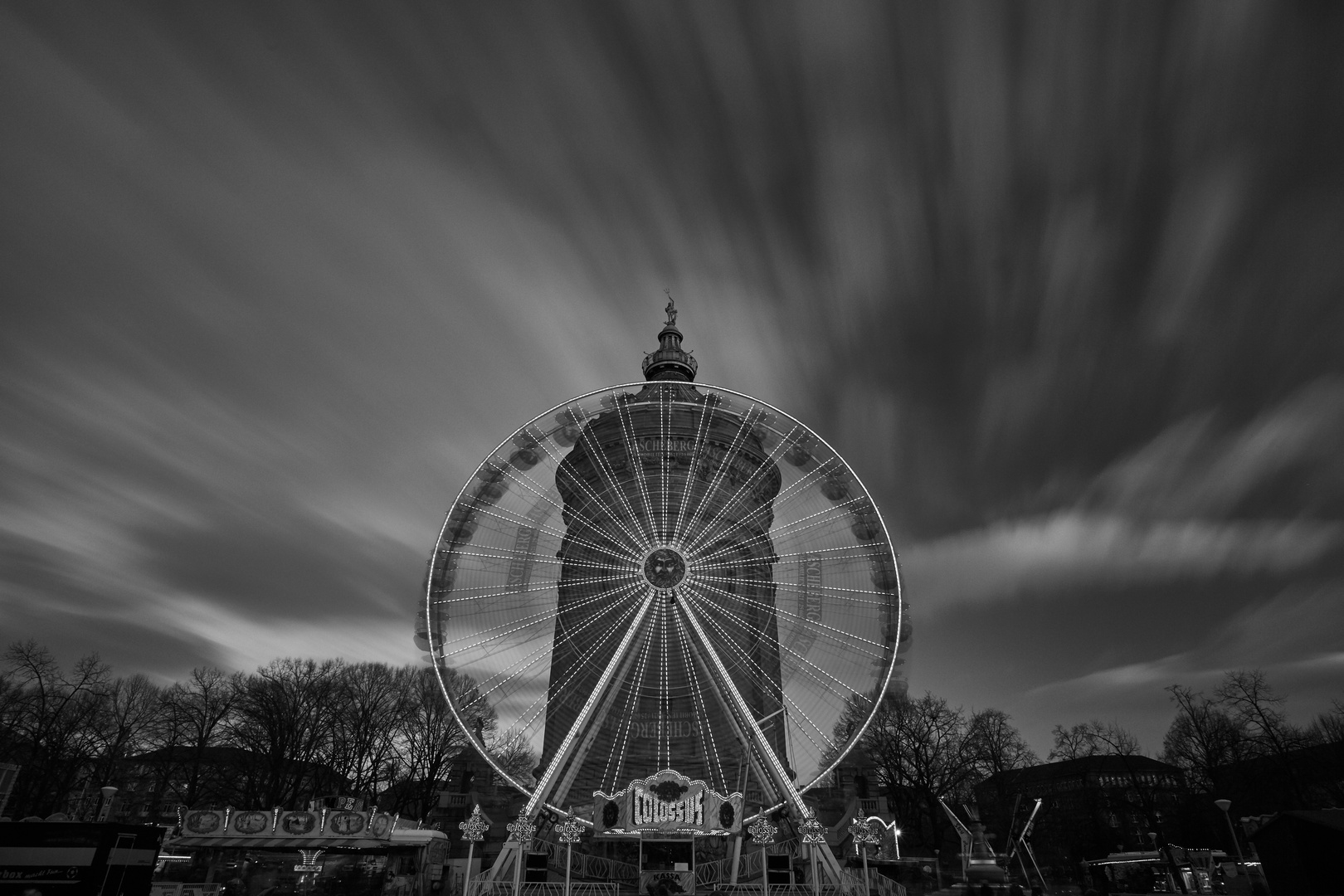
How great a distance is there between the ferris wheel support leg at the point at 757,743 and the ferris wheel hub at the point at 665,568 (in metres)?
0.98

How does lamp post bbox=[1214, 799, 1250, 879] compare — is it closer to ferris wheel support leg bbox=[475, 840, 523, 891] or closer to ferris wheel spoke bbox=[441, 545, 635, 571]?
ferris wheel spoke bbox=[441, 545, 635, 571]

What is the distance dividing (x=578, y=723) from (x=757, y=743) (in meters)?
5.46

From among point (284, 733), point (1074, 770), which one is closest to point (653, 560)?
point (284, 733)

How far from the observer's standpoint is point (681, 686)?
24781 millimetres

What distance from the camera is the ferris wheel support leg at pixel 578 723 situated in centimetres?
2144

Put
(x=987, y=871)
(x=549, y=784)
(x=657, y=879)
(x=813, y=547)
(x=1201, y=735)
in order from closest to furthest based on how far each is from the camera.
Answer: (x=987, y=871) < (x=549, y=784) < (x=657, y=879) < (x=813, y=547) < (x=1201, y=735)

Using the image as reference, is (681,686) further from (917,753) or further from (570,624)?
(917,753)

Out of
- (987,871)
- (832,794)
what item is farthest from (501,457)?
(832,794)

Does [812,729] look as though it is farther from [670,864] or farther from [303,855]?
[303,855]

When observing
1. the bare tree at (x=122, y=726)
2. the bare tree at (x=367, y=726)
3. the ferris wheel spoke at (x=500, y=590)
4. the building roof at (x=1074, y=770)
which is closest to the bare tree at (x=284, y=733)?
the bare tree at (x=367, y=726)

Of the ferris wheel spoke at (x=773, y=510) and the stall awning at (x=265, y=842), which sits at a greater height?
the ferris wheel spoke at (x=773, y=510)

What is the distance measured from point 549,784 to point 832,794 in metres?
27.5

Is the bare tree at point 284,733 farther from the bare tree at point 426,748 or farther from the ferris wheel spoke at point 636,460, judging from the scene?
the ferris wheel spoke at point 636,460

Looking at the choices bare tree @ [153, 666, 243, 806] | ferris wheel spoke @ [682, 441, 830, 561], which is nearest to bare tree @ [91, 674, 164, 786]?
bare tree @ [153, 666, 243, 806]
